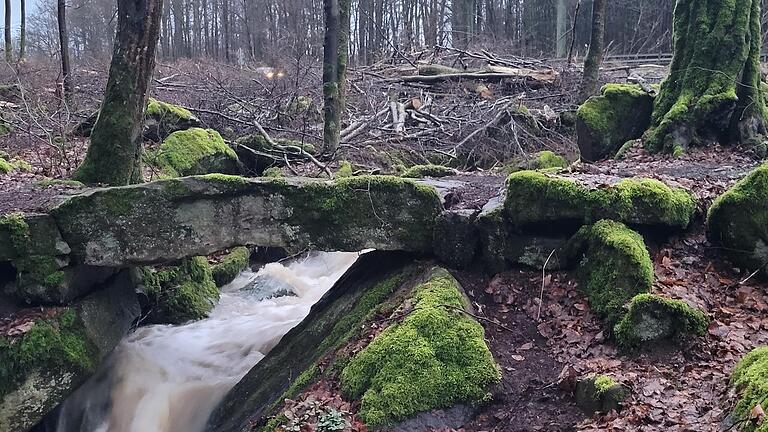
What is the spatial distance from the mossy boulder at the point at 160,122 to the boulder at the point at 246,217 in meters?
6.58

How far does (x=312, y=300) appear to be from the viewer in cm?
973

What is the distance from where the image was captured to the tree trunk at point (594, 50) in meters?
13.9

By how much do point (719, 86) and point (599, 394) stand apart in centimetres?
781

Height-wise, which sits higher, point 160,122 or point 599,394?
point 160,122

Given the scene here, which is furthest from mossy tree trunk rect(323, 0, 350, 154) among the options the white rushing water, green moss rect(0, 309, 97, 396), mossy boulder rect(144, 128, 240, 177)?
green moss rect(0, 309, 97, 396)

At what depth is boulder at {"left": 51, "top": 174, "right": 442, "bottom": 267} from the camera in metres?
6.66

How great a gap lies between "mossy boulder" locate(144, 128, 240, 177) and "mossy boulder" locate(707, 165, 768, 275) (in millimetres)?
8536

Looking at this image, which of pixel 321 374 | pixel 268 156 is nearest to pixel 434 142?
pixel 268 156

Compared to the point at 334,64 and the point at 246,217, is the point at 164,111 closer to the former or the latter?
the point at 334,64

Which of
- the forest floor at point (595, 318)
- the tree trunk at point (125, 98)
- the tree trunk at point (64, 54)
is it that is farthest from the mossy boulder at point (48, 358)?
the tree trunk at point (64, 54)

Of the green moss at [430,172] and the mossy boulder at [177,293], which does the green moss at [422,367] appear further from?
the green moss at [430,172]

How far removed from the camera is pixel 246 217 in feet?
22.7

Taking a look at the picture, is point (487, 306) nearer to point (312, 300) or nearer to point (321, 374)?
point (321, 374)

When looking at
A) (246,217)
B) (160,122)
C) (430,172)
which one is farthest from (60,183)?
(430,172)
